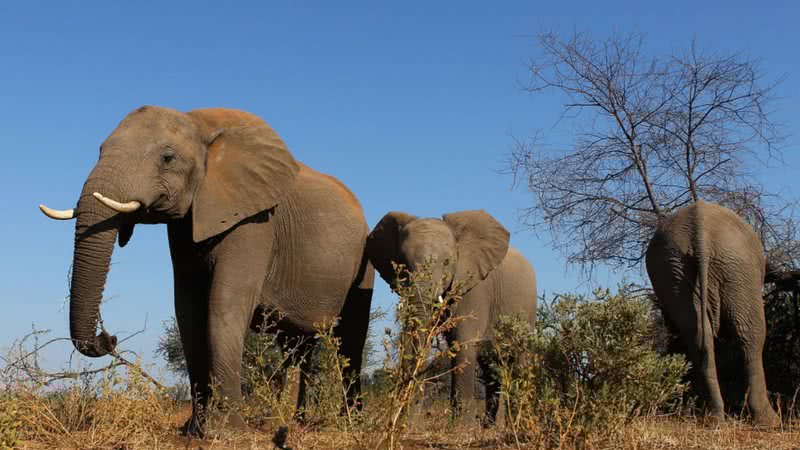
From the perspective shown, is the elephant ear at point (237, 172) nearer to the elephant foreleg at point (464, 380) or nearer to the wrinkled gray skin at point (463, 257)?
the wrinkled gray skin at point (463, 257)

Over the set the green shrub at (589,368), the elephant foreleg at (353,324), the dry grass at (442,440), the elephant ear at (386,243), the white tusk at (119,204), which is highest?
the elephant ear at (386,243)

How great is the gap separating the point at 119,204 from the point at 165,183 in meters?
0.56

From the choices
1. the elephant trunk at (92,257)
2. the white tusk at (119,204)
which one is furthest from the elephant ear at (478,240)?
the elephant trunk at (92,257)

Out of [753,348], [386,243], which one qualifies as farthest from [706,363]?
[386,243]

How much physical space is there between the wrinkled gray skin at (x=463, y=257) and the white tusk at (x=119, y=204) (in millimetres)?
3478

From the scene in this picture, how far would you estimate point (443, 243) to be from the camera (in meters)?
11.4

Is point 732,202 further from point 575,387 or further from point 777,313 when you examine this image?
point 575,387

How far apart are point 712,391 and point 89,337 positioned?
20.3 feet

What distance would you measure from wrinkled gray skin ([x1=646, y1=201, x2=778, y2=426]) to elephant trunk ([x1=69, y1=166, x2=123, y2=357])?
19.6 ft

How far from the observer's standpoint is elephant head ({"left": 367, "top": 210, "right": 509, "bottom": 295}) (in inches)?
442

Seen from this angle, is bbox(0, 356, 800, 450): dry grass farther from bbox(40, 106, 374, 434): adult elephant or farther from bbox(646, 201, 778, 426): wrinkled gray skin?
bbox(646, 201, 778, 426): wrinkled gray skin

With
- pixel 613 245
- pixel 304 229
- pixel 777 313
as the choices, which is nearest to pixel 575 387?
pixel 304 229

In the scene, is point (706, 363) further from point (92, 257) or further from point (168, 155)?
point (92, 257)

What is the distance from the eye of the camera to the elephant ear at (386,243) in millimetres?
11625
